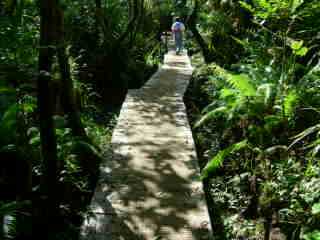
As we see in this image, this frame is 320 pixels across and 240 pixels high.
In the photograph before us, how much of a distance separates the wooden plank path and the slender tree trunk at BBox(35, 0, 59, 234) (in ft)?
1.34

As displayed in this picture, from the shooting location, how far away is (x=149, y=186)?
527 cm

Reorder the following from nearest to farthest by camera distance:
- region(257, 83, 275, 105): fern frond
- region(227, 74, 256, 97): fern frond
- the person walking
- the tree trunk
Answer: region(257, 83, 275, 105): fern frond → region(227, 74, 256, 97): fern frond → the tree trunk → the person walking

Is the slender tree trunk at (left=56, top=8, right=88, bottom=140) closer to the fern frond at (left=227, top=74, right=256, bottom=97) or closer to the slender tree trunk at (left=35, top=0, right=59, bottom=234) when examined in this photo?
the slender tree trunk at (left=35, top=0, right=59, bottom=234)

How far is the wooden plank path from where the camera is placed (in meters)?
4.28

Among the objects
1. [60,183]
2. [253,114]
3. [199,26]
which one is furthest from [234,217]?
[199,26]

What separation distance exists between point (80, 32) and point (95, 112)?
393cm

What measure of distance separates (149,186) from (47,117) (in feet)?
5.81

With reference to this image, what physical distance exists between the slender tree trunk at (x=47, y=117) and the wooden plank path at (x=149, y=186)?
0.41 metres

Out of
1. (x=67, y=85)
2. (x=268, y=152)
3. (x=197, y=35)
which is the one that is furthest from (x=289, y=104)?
(x=197, y=35)

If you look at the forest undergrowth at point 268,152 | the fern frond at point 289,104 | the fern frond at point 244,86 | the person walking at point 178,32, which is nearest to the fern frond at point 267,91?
the forest undergrowth at point 268,152

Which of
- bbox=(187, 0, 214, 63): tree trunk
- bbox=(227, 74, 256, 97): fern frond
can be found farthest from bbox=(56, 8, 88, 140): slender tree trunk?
bbox=(187, 0, 214, 63): tree trunk

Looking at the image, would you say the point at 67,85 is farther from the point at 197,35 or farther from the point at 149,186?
the point at 197,35

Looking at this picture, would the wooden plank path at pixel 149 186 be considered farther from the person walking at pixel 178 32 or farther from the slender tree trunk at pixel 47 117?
the person walking at pixel 178 32

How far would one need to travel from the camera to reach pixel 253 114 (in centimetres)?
583
